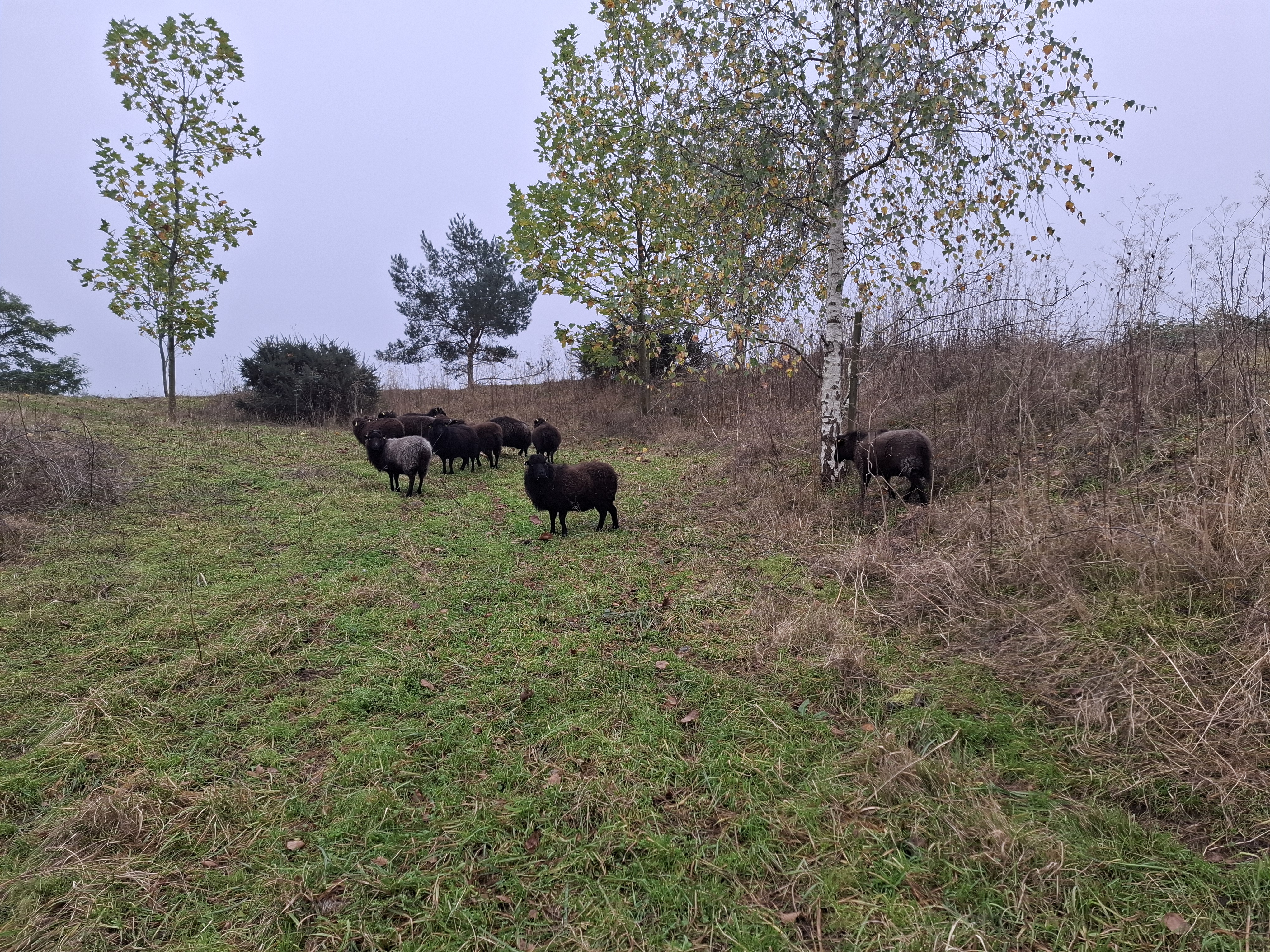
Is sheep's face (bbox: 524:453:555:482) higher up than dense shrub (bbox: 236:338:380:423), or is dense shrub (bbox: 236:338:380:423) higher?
dense shrub (bbox: 236:338:380:423)

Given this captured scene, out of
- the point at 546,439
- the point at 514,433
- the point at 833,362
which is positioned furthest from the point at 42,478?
the point at 833,362

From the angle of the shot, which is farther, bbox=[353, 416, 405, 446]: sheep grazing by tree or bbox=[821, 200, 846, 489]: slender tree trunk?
bbox=[353, 416, 405, 446]: sheep grazing by tree

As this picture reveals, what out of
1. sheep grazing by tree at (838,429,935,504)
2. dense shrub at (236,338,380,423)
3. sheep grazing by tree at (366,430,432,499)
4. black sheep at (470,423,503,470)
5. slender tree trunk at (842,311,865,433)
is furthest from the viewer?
dense shrub at (236,338,380,423)

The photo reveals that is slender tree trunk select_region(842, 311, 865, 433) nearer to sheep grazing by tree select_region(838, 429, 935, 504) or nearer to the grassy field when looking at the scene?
sheep grazing by tree select_region(838, 429, 935, 504)

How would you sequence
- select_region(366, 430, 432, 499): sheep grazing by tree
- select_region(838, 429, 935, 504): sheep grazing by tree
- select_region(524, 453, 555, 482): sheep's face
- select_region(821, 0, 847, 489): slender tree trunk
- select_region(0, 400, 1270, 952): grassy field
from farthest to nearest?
select_region(366, 430, 432, 499): sheep grazing by tree → select_region(524, 453, 555, 482): sheep's face → select_region(838, 429, 935, 504): sheep grazing by tree → select_region(821, 0, 847, 489): slender tree trunk → select_region(0, 400, 1270, 952): grassy field

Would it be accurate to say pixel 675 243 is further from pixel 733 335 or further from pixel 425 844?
pixel 425 844

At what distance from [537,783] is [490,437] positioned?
1012 centimetres

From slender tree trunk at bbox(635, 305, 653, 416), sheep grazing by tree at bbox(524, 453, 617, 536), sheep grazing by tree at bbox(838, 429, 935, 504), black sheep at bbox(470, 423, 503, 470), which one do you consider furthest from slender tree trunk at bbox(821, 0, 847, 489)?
slender tree trunk at bbox(635, 305, 653, 416)

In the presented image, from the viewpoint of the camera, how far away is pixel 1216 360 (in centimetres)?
544

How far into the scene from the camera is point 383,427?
1203 centimetres

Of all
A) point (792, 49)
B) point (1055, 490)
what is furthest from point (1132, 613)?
point (792, 49)

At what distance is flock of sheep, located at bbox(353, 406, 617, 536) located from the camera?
7.57m

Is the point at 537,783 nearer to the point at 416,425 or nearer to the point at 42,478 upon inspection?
the point at 42,478

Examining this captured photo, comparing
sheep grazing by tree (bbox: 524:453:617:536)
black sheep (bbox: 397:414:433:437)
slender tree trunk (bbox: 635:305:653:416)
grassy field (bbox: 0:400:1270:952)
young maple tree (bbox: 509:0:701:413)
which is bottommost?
grassy field (bbox: 0:400:1270:952)
